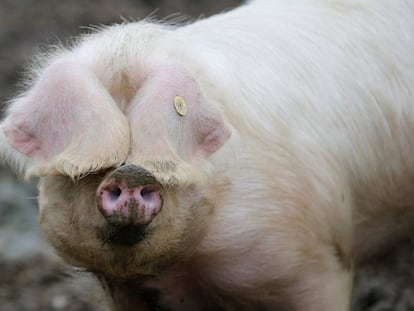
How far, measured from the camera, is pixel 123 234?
378 cm

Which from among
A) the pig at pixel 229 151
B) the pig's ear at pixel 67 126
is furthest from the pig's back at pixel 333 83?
the pig's ear at pixel 67 126

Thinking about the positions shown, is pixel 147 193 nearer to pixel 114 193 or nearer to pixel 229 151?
pixel 114 193

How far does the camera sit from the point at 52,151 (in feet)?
12.4

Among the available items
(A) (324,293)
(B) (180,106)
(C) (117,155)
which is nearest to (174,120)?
(B) (180,106)

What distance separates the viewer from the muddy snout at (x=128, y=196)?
11.9 ft

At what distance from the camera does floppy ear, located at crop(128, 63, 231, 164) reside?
3.72 metres

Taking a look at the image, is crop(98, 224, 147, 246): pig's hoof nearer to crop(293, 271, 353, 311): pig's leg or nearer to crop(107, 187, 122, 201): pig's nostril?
crop(107, 187, 122, 201): pig's nostril

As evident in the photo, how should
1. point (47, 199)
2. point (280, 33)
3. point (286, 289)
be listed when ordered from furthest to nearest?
1. point (280, 33)
2. point (286, 289)
3. point (47, 199)

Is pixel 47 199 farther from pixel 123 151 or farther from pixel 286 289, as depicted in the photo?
pixel 286 289

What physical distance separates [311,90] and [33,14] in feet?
15.5

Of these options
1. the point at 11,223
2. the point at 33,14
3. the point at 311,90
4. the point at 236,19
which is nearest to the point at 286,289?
the point at 311,90

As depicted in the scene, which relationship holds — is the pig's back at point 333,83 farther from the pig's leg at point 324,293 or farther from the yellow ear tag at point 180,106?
the yellow ear tag at point 180,106

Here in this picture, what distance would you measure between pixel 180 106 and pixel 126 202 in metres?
0.38

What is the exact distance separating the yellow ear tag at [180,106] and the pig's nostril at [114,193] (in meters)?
0.33
